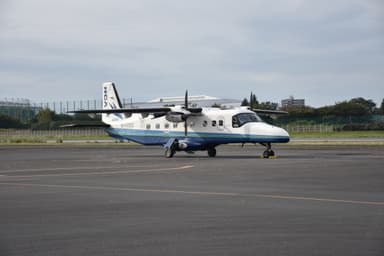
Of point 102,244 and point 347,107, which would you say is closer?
point 102,244

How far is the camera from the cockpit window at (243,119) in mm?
36250

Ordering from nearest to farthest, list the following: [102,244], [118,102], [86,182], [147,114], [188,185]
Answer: [102,244]
[188,185]
[86,182]
[147,114]
[118,102]

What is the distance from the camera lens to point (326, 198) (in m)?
14.7

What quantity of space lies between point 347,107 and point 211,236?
368 feet

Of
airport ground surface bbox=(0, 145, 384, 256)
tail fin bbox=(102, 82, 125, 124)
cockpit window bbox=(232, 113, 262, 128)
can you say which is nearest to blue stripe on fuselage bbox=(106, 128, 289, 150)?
cockpit window bbox=(232, 113, 262, 128)

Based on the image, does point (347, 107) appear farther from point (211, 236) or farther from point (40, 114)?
point (211, 236)

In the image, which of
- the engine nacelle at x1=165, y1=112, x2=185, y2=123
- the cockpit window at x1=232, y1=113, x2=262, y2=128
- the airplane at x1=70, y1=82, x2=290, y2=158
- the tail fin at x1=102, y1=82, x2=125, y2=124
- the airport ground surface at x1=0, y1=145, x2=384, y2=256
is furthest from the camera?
the tail fin at x1=102, y1=82, x2=125, y2=124

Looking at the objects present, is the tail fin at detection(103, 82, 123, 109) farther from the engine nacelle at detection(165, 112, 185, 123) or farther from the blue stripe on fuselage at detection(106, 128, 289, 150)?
the engine nacelle at detection(165, 112, 185, 123)

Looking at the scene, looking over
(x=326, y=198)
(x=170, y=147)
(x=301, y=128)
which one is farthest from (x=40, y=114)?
(x=326, y=198)

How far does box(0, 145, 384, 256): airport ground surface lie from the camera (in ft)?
29.7

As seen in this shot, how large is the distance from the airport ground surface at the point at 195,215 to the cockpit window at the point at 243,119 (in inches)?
576

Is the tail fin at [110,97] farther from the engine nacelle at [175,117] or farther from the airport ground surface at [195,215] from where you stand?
the airport ground surface at [195,215]

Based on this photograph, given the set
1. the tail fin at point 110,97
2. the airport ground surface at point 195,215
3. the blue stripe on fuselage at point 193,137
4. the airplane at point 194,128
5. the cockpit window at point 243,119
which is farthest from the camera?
the tail fin at point 110,97

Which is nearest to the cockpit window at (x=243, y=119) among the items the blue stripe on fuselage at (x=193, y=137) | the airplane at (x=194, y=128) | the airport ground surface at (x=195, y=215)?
the airplane at (x=194, y=128)
